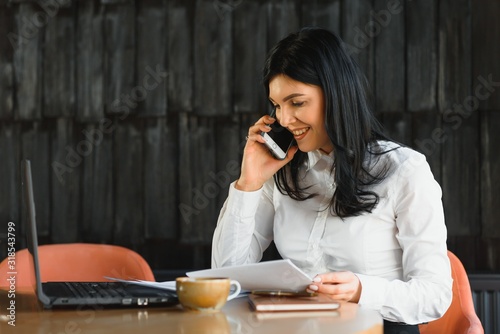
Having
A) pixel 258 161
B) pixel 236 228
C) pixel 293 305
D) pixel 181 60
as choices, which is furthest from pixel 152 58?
pixel 293 305

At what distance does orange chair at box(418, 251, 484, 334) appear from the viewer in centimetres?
208

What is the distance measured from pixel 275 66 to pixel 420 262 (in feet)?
2.38

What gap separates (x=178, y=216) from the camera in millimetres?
3141

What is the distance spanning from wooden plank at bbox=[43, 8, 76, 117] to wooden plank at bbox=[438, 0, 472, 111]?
1603mm

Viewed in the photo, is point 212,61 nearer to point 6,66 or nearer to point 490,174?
point 6,66

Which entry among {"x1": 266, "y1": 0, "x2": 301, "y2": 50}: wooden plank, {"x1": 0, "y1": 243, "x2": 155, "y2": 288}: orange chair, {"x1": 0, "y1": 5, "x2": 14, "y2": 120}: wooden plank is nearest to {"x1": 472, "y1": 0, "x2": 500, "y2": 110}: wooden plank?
{"x1": 266, "y1": 0, "x2": 301, "y2": 50}: wooden plank

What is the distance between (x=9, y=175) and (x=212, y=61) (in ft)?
3.43

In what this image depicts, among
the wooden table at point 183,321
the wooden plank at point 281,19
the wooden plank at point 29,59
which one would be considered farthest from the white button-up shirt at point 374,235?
the wooden plank at point 29,59

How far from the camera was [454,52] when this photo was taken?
9.95ft

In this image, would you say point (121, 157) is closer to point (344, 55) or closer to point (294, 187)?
point (294, 187)

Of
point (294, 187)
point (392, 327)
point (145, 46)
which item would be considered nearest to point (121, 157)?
point (145, 46)

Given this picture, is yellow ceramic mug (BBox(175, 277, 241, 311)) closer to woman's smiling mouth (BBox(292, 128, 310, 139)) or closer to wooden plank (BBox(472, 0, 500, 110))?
woman's smiling mouth (BBox(292, 128, 310, 139))

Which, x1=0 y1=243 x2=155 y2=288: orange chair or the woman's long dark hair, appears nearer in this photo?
the woman's long dark hair

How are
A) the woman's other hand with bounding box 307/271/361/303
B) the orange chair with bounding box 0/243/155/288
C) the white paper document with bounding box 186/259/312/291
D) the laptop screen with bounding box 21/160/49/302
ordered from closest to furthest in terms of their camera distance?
the laptop screen with bounding box 21/160/49/302 → the white paper document with bounding box 186/259/312/291 → the woman's other hand with bounding box 307/271/361/303 → the orange chair with bounding box 0/243/155/288
